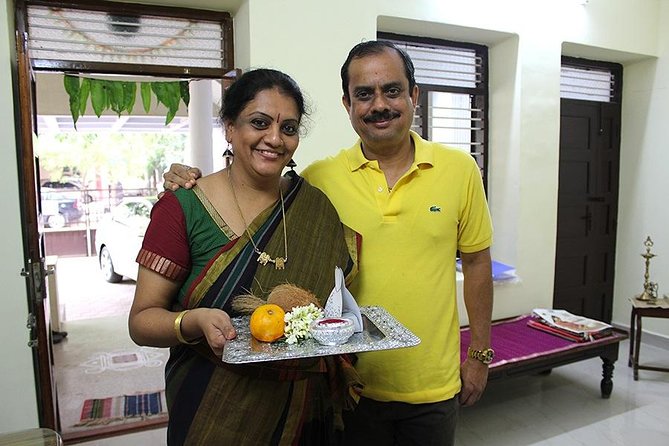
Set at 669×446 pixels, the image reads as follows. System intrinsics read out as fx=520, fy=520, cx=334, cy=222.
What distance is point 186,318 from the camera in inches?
39.4

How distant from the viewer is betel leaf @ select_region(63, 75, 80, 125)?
266 centimetres

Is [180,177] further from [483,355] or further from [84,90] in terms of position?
[84,90]

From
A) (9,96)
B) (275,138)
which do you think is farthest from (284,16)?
(275,138)

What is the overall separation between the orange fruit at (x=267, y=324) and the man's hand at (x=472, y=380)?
0.75 meters

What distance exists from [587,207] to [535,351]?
1.68 meters

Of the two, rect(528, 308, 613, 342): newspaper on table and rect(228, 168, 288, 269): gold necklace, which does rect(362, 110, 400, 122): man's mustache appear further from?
rect(528, 308, 613, 342): newspaper on table

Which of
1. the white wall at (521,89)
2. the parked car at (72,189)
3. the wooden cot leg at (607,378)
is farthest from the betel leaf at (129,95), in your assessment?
the parked car at (72,189)

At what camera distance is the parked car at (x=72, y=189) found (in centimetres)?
983

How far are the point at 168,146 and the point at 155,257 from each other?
12859 millimetres

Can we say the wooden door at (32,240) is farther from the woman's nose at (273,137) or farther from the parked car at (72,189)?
the parked car at (72,189)

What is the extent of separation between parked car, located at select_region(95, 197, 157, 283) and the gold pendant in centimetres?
515

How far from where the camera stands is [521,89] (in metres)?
3.26

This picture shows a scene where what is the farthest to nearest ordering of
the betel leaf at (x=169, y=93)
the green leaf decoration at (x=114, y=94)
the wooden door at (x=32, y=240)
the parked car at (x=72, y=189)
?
the parked car at (x=72, y=189) < the betel leaf at (x=169, y=93) < the green leaf decoration at (x=114, y=94) < the wooden door at (x=32, y=240)

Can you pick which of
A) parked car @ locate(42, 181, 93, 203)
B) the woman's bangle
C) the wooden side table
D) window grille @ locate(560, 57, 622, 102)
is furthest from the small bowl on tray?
parked car @ locate(42, 181, 93, 203)
